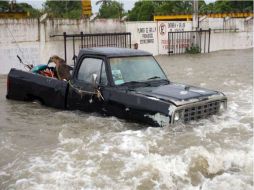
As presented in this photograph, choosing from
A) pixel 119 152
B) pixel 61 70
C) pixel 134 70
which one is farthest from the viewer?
pixel 61 70

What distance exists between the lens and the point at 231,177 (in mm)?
5074

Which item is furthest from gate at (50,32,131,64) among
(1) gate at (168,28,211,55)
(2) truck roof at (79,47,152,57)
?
(2) truck roof at (79,47,152,57)

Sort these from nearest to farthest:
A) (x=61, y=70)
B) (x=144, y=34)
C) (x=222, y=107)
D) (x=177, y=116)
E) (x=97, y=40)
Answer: (x=177, y=116), (x=222, y=107), (x=61, y=70), (x=97, y=40), (x=144, y=34)

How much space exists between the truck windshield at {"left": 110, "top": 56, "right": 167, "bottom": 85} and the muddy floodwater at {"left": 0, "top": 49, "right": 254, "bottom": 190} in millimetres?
828

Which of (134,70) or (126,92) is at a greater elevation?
(134,70)

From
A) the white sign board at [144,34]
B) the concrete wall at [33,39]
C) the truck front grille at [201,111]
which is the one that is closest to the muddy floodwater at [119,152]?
the truck front grille at [201,111]

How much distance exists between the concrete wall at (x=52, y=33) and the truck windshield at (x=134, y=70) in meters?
11.1

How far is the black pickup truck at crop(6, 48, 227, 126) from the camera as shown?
267 inches

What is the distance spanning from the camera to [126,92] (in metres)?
7.19

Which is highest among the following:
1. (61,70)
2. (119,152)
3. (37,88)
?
(61,70)

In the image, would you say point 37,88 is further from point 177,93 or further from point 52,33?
point 52,33

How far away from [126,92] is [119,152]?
143 cm

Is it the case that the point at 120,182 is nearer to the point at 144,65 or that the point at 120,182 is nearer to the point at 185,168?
the point at 185,168

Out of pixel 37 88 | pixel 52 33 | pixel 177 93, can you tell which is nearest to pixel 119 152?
pixel 177 93
